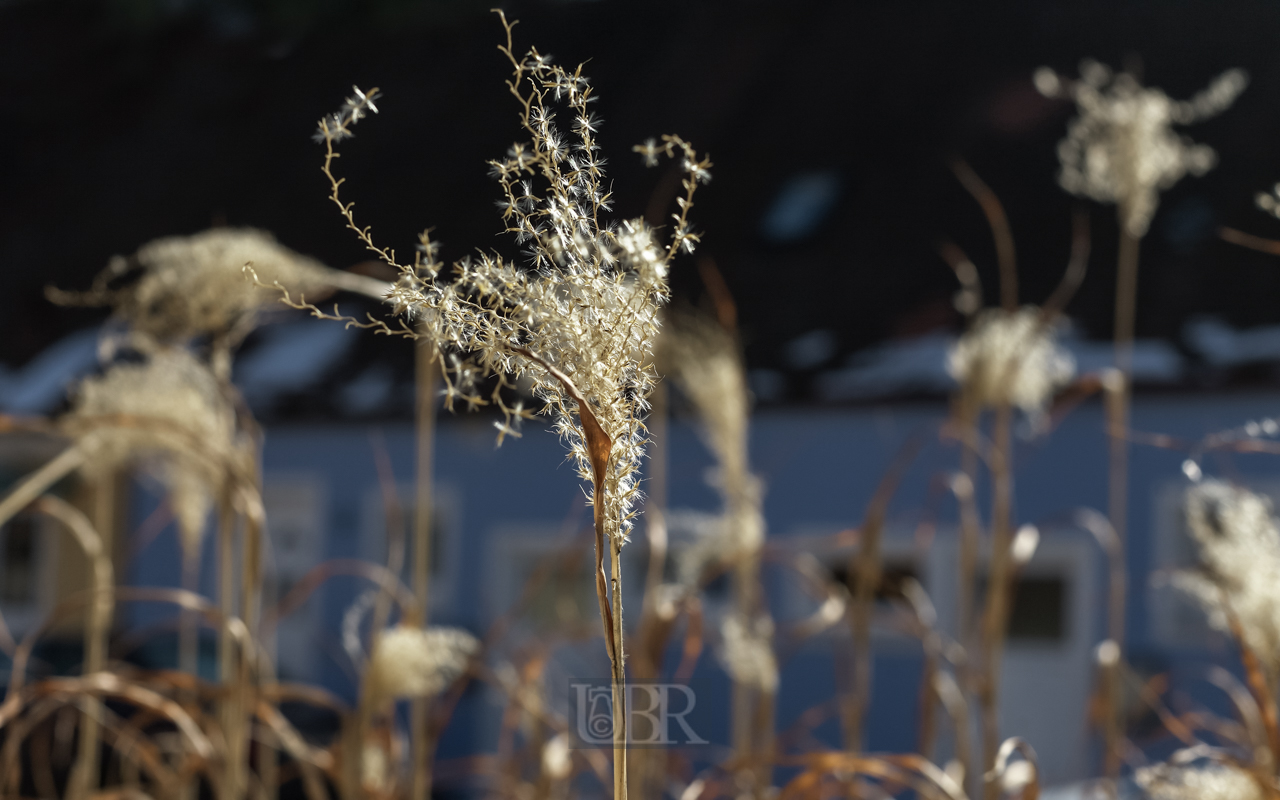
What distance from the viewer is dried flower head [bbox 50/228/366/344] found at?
4.58 ft

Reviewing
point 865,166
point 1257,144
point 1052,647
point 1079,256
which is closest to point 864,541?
point 1079,256

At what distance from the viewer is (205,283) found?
1447mm

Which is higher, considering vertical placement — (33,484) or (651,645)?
(33,484)

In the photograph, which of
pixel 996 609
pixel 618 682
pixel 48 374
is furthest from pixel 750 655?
pixel 48 374

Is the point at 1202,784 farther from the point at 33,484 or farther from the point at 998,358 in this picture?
the point at 33,484

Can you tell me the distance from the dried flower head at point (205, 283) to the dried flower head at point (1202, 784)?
1071 mm

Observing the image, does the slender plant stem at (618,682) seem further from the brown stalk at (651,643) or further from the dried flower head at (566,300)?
the brown stalk at (651,643)

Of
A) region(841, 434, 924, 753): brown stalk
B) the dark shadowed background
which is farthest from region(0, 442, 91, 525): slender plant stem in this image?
the dark shadowed background

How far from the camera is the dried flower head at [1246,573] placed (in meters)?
1.24

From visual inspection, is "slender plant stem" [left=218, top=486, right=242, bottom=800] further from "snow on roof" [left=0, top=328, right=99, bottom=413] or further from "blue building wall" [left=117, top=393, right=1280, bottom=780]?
"snow on roof" [left=0, top=328, right=99, bottom=413]

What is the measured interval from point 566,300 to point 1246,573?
3.26 feet

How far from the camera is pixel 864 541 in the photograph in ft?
5.86

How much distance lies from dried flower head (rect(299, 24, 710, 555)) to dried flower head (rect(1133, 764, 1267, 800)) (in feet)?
3.08

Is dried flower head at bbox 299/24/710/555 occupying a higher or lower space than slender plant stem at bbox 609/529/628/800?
higher
